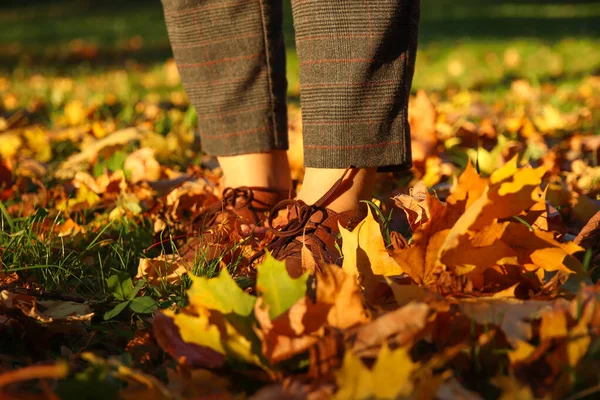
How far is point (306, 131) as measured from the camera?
135 cm

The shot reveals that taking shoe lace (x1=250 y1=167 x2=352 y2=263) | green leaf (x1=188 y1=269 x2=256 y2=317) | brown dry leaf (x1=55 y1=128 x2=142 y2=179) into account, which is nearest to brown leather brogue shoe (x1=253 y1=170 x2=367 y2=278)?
shoe lace (x1=250 y1=167 x2=352 y2=263)

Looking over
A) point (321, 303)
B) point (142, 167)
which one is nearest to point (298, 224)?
point (321, 303)

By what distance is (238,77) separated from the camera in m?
1.60

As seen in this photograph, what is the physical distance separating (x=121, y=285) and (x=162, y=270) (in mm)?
154

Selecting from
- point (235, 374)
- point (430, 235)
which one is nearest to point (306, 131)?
point (430, 235)

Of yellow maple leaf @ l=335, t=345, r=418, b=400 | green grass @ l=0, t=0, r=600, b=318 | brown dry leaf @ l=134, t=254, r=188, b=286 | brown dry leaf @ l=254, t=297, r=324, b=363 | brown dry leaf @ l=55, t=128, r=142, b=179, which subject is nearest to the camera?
yellow maple leaf @ l=335, t=345, r=418, b=400

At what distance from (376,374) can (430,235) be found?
30 centimetres

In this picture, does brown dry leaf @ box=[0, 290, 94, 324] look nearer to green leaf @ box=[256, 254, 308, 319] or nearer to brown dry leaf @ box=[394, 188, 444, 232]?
green leaf @ box=[256, 254, 308, 319]

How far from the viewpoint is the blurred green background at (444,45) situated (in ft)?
16.9

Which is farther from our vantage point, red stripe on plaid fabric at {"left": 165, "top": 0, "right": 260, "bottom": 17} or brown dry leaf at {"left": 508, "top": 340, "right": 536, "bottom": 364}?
red stripe on plaid fabric at {"left": 165, "top": 0, "right": 260, "bottom": 17}

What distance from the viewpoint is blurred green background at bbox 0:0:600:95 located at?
515 cm

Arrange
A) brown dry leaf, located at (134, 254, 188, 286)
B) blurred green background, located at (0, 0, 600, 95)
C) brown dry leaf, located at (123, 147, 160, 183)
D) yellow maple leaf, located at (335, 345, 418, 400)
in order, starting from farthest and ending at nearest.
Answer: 1. blurred green background, located at (0, 0, 600, 95)
2. brown dry leaf, located at (123, 147, 160, 183)
3. brown dry leaf, located at (134, 254, 188, 286)
4. yellow maple leaf, located at (335, 345, 418, 400)

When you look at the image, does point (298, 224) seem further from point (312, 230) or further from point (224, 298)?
point (224, 298)

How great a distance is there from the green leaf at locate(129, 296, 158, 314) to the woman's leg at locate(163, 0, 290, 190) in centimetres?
55
